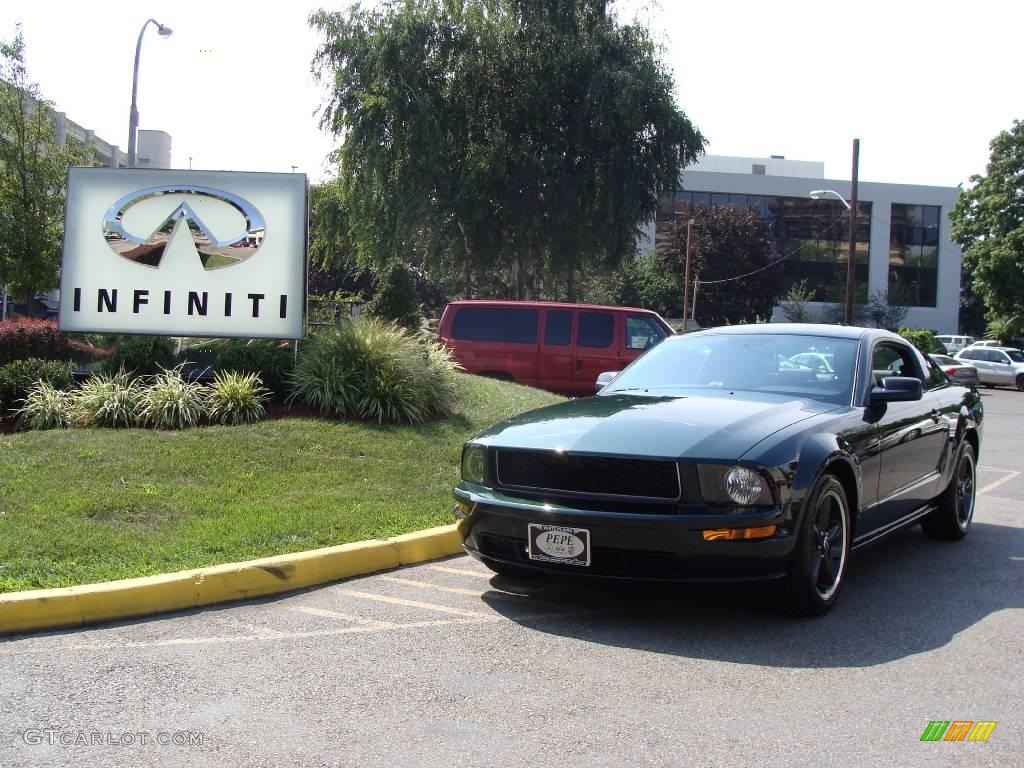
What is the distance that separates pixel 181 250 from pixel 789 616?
9.49 m

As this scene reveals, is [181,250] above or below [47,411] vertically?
above

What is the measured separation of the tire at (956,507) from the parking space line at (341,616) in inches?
164

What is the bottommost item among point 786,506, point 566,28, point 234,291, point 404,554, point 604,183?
point 404,554

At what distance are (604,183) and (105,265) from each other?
60.6 ft

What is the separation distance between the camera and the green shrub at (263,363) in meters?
11.2

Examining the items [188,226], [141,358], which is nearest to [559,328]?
[188,226]

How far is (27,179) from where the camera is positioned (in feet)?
64.3

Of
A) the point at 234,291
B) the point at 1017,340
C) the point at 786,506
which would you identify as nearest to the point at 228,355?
the point at 234,291

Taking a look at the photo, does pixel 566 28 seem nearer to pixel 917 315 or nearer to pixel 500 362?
pixel 500 362

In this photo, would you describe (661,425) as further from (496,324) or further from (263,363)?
(496,324)

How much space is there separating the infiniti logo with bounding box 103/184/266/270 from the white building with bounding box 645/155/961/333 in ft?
180

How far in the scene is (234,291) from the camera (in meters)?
12.4

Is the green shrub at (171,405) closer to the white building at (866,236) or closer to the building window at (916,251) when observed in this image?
A: the white building at (866,236)

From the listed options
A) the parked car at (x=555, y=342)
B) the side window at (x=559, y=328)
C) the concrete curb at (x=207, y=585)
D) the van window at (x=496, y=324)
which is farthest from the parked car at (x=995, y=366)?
the concrete curb at (x=207, y=585)
